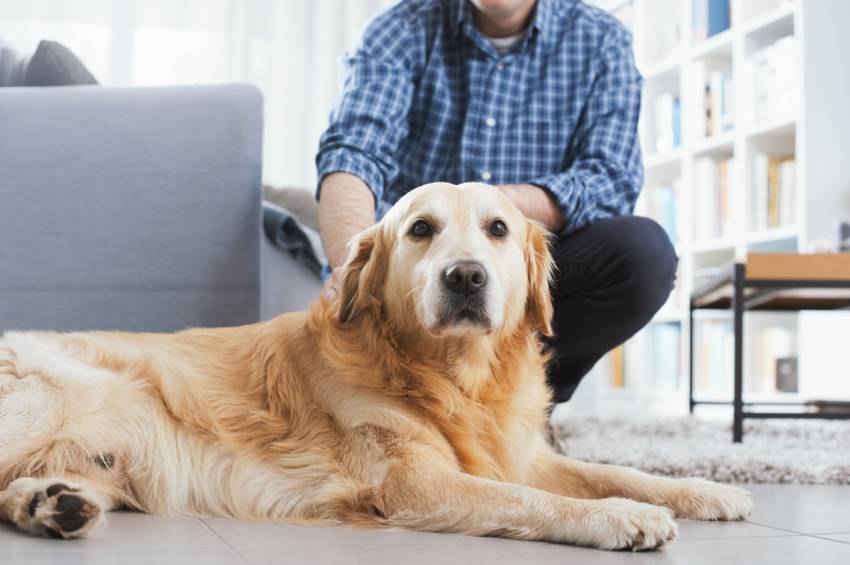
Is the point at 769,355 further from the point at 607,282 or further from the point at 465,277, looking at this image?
the point at 465,277

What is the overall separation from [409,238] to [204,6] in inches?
185

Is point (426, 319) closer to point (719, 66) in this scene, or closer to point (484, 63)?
point (484, 63)

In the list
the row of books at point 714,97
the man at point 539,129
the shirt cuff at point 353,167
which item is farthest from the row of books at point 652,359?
the shirt cuff at point 353,167

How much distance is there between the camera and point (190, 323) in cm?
241

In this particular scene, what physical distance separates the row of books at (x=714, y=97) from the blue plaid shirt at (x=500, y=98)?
231 centimetres

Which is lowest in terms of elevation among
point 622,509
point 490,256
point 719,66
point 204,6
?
point 622,509

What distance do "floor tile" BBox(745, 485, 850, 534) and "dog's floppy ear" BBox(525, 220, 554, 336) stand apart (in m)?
0.51

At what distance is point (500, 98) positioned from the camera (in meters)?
2.53

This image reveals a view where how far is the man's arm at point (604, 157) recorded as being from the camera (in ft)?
7.72

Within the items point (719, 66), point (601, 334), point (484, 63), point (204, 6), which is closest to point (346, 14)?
point (204, 6)

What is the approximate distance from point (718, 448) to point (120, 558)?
6.16 feet

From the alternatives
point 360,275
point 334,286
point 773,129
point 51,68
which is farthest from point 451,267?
point 773,129

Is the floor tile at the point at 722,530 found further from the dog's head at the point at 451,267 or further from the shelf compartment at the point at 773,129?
the shelf compartment at the point at 773,129

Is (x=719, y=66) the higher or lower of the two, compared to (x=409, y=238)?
higher
